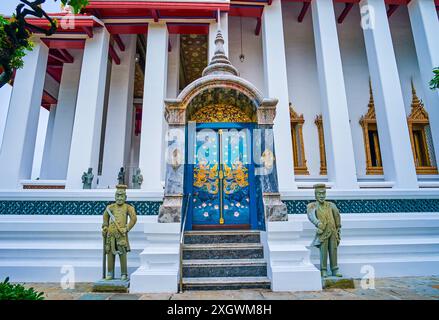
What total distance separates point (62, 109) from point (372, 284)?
8.62m

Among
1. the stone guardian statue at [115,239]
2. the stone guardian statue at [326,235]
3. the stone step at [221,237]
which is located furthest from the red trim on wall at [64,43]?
the stone guardian statue at [326,235]

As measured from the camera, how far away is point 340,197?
4781 millimetres

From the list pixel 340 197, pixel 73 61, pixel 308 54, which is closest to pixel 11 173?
pixel 73 61

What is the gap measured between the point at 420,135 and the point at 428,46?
2.40 metres

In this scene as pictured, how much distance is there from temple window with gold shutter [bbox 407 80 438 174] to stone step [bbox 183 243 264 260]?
5.61 m

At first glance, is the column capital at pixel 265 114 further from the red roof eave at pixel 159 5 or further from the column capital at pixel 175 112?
the red roof eave at pixel 159 5

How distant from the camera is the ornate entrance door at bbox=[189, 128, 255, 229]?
450 centimetres

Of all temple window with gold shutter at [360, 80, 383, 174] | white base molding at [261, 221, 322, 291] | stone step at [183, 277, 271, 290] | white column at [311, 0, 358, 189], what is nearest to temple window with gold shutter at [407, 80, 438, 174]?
temple window with gold shutter at [360, 80, 383, 174]

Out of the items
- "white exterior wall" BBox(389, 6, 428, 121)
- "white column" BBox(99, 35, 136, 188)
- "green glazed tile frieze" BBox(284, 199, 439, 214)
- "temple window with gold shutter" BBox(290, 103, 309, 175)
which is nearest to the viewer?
"green glazed tile frieze" BBox(284, 199, 439, 214)

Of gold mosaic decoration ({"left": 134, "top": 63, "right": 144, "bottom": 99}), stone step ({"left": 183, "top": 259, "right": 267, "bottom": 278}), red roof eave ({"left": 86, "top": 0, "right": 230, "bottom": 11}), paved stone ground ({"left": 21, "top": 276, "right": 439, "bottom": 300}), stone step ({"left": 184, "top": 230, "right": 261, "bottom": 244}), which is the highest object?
gold mosaic decoration ({"left": 134, "top": 63, "right": 144, "bottom": 99})

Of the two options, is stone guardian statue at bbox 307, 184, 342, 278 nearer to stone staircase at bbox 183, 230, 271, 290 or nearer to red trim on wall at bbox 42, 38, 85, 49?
stone staircase at bbox 183, 230, 271, 290

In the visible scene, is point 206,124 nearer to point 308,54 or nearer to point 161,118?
point 161,118

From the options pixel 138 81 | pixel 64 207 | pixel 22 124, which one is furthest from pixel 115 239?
pixel 138 81

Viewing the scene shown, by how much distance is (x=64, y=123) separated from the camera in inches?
299
